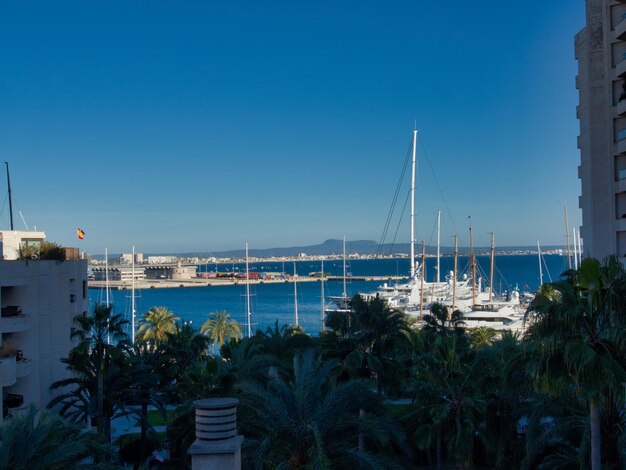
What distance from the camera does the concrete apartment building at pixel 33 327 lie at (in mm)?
24938

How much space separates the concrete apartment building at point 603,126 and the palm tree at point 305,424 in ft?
36.9

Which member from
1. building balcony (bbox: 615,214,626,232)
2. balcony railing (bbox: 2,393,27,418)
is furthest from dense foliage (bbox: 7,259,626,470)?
building balcony (bbox: 615,214,626,232)

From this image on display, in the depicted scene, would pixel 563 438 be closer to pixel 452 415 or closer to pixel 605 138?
pixel 452 415

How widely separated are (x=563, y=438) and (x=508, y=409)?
16.4 ft

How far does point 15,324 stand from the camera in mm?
25422

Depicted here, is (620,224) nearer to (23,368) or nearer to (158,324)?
(23,368)

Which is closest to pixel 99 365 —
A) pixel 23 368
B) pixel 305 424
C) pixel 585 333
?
pixel 23 368

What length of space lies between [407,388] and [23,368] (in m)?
14.3

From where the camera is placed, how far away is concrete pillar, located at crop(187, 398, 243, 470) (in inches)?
409

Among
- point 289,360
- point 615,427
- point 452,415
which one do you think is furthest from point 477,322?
point 615,427

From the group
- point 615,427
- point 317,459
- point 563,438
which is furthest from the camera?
point 563,438

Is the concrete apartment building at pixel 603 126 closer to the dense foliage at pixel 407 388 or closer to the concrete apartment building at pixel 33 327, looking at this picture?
the dense foliage at pixel 407 388

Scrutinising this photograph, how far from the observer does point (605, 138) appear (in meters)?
22.9

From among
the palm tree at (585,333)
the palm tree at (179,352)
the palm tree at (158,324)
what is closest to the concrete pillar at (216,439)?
the palm tree at (585,333)
